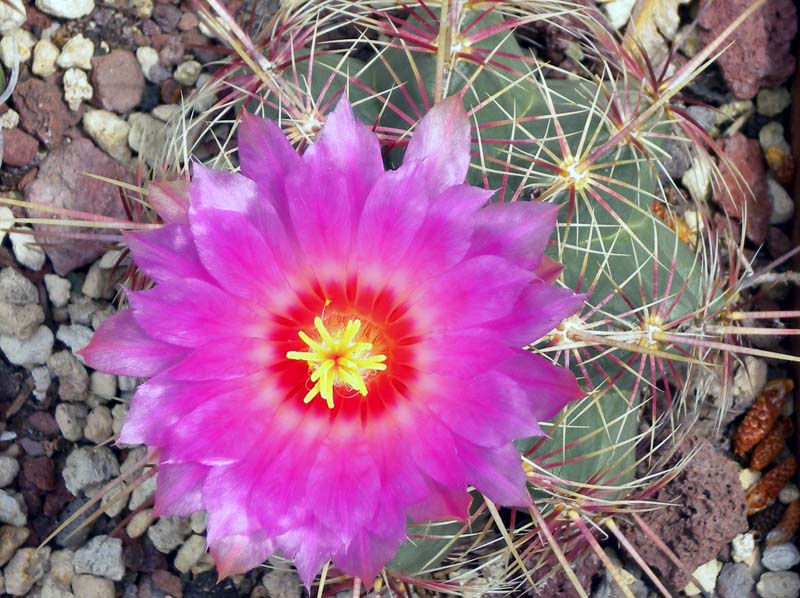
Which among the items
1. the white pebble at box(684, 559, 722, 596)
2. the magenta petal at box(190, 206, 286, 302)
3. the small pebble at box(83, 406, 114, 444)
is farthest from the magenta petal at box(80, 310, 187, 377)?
the white pebble at box(684, 559, 722, 596)

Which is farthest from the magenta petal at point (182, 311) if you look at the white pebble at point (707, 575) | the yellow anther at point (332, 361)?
the white pebble at point (707, 575)

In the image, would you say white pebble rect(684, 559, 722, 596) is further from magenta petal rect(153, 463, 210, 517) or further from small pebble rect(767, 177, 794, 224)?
magenta petal rect(153, 463, 210, 517)

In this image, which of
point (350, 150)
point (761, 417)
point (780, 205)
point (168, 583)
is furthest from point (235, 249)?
point (780, 205)

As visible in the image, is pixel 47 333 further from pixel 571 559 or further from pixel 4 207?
pixel 571 559

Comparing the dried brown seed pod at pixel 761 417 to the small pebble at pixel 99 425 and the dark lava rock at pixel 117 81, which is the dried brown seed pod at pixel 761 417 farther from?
the dark lava rock at pixel 117 81

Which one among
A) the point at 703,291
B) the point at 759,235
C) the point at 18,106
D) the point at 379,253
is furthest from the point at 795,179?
the point at 18,106

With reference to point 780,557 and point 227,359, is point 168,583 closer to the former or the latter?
point 227,359
